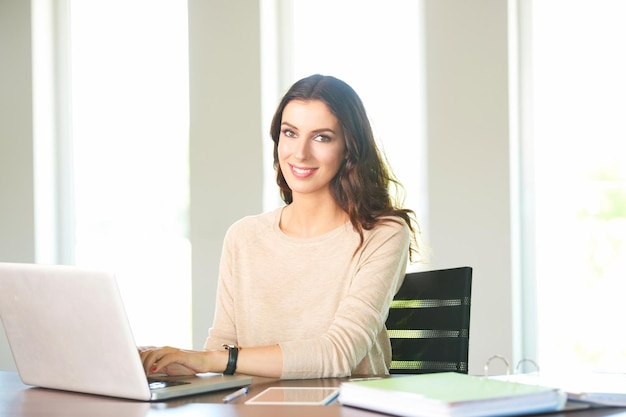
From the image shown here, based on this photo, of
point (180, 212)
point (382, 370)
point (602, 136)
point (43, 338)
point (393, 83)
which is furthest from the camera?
point (180, 212)

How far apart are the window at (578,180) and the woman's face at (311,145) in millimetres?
1945

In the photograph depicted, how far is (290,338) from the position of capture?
2359 mm

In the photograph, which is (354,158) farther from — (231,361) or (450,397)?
(450,397)

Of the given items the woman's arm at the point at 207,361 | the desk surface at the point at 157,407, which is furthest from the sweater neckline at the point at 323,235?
the desk surface at the point at 157,407

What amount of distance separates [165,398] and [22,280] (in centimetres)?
35

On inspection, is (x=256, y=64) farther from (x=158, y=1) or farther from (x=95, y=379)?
(x=95, y=379)

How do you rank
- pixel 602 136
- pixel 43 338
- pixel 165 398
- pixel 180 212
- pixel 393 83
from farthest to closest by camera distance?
1. pixel 180 212
2. pixel 393 83
3. pixel 602 136
4. pixel 43 338
5. pixel 165 398

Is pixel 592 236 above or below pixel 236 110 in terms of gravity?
below

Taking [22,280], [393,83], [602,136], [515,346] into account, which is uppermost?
[393,83]

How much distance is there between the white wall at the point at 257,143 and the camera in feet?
13.3

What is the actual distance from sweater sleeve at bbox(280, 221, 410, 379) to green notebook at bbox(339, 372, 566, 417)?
50cm

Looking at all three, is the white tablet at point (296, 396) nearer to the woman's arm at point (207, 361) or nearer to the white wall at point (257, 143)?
the woman's arm at point (207, 361)

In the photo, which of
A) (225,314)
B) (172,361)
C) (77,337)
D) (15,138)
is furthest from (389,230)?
(15,138)

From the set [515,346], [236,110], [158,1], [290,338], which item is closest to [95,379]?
[290,338]
